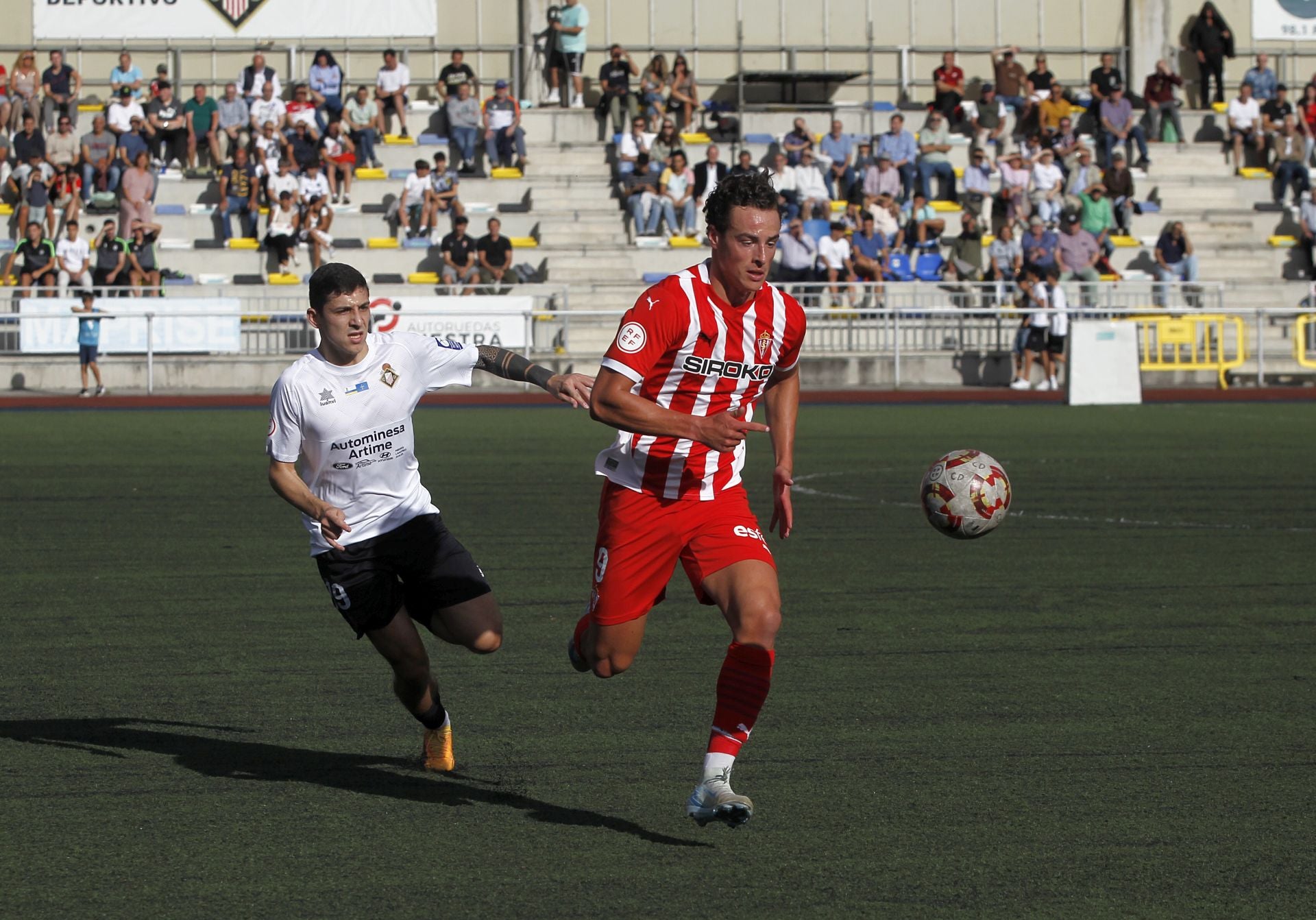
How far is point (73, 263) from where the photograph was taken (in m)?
27.9

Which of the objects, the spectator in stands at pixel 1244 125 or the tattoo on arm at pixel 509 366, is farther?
the spectator in stands at pixel 1244 125

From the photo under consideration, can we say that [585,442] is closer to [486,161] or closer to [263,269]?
[263,269]

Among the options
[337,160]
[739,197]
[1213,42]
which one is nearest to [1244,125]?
[1213,42]

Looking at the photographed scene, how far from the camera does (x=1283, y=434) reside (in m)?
19.3

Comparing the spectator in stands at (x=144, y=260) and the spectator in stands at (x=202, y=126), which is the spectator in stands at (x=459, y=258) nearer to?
the spectator in stands at (x=144, y=260)

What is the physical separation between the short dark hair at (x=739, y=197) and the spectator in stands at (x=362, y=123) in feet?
90.1

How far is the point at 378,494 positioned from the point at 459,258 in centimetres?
2284

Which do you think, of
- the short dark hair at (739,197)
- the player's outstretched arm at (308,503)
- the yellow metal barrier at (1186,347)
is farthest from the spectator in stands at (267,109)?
the short dark hair at (739,197)

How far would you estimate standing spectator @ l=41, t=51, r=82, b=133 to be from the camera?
31484 mm

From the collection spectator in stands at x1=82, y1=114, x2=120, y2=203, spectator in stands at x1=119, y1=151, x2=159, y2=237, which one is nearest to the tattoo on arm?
spectator in stands at x1=119, y1=151, x2=159, y2=237

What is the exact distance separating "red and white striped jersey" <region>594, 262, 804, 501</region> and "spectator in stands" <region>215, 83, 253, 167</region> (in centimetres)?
2726

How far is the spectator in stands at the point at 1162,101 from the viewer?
35.3 metres

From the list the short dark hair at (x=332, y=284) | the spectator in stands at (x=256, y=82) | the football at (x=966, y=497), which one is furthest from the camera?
the spectator in stands at (x=256, y=82)

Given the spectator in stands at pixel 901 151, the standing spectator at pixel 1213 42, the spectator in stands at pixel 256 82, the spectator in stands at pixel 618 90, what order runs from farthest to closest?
the standing spectator at pixel 1213 42 → the spectator in stands at pixel 618 90 → the spectator in stands at pixel 901 151 → the spectator in stands at pixel 256 82
